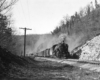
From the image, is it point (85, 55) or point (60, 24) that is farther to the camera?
point (60, 24)

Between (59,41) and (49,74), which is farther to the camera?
(59,41)

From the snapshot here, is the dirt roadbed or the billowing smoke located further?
the billowing smoke

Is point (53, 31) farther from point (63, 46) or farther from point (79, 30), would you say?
Answer: point (63, 46)

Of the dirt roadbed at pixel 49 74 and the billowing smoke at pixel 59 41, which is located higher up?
the billowing smoke at pixel 59 41

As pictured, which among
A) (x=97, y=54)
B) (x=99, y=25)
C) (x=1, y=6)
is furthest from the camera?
(x=99, y=25)

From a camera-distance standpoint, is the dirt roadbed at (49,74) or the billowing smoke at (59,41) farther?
the billowing smoke at (59,41)

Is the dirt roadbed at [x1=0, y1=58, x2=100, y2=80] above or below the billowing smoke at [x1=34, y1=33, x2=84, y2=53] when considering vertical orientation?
below

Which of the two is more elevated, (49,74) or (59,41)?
(59,41)

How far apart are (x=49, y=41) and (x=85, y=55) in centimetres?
8966

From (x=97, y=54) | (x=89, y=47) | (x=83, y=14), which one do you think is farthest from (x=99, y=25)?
(x=97, y=54)

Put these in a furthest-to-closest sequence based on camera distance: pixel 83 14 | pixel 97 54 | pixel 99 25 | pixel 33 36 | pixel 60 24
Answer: pixel 33 36
pixel 60 24
pixel 83 14
pixel 99 25
pixel 97 54

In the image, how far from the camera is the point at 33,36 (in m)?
164

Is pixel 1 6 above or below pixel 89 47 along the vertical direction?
above

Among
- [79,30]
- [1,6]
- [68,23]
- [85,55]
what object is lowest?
[85,55]
